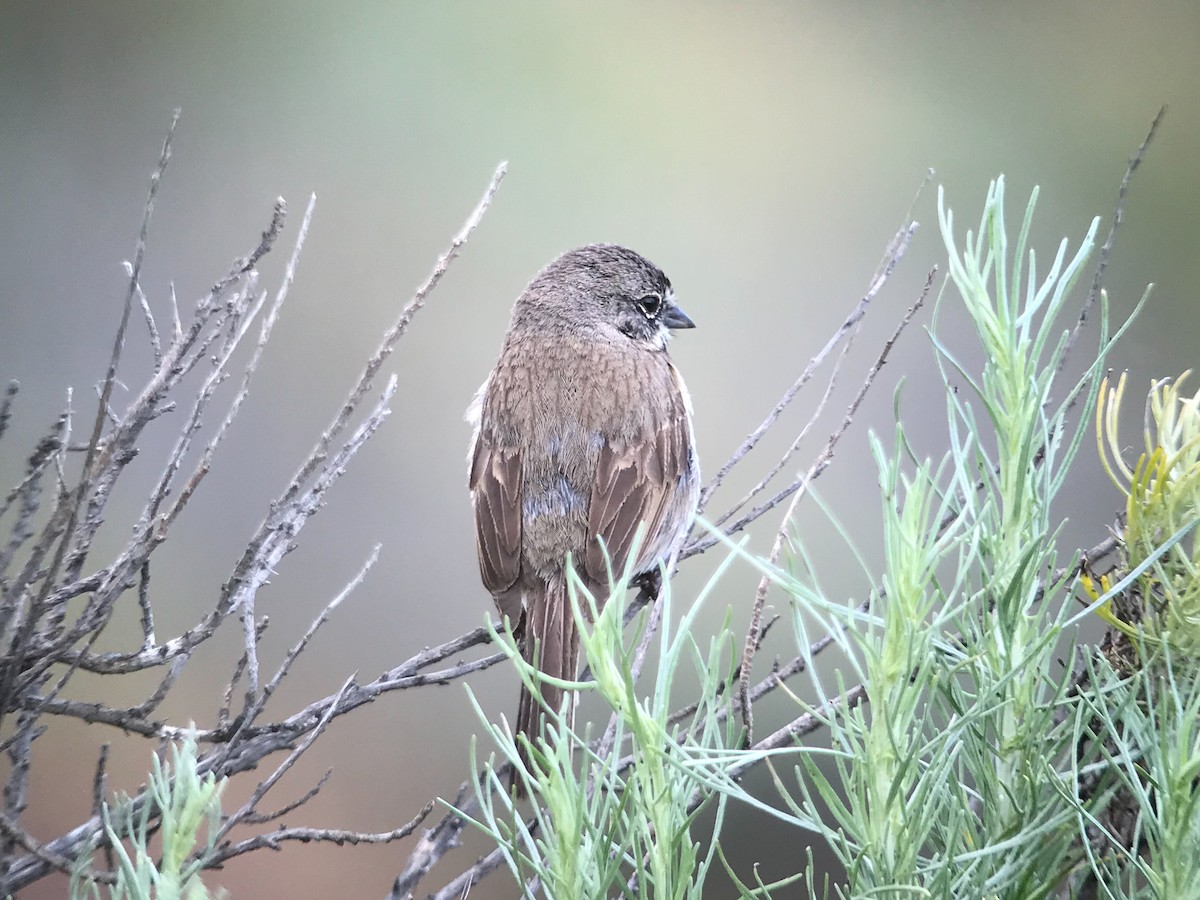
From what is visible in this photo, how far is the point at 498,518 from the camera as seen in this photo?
231 centimetres

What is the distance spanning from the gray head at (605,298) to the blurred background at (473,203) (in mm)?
274

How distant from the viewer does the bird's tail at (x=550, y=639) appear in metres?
1.90

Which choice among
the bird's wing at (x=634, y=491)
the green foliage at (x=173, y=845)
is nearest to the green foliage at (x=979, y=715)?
the green foliage at (x=173, y=845)

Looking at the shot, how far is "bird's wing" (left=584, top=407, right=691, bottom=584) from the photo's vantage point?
228 centimetres

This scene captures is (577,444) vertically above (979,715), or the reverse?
(577,444)

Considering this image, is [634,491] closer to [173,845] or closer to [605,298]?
[605,298]

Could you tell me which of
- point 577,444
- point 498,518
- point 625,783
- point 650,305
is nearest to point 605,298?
point 650,305

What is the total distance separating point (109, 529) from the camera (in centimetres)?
273

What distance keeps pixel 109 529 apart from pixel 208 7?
1386 millimetres

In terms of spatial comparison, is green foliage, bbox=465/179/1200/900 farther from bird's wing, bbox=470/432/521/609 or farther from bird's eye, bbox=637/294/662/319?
bird's eye, bbox=637/294/662/319

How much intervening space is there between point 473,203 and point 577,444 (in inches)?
39.1

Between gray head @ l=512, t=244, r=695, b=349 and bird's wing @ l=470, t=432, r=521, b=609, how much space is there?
45 cm

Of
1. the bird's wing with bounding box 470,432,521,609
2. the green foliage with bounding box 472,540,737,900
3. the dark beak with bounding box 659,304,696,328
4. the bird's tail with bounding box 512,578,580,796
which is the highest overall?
the dark beak with bounding box 659,304,696,328

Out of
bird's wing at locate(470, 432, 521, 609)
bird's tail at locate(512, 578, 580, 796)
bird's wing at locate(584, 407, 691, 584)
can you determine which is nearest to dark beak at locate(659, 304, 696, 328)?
bird's wing at locate(584, 407, 691, 584)
